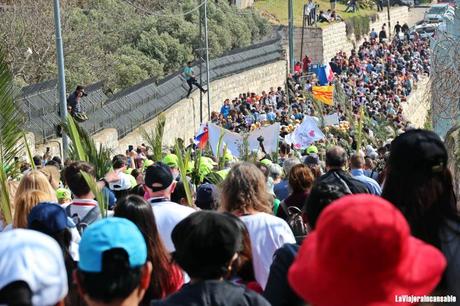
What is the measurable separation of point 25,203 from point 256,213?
124 cm

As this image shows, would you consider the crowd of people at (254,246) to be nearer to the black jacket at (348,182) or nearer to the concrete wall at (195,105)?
the black jacket at (348,182)

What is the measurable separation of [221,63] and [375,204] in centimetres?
4011

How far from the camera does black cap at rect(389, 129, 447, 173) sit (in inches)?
174

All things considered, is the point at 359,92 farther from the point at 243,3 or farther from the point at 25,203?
the point at 25,203

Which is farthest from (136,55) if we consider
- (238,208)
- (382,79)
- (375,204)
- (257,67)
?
(375,204)

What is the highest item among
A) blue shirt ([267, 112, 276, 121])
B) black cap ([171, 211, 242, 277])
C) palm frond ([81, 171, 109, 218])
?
black cap ([171, 211, 242, 277])

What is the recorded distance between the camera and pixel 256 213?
6094 millimetres

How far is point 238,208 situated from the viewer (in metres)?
6.20

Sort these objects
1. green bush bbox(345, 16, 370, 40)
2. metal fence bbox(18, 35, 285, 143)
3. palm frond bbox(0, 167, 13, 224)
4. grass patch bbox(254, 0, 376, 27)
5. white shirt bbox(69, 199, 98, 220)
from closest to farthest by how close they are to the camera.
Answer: white shirt bbox(69, 199, 98, 220), palm frond bbox(0, 167, 13, 224), metal fence bbox(18, 35, 285, 143), grass patch bbox(254, 0, 376, 27), green bush bbox(345, 16, 370, 40)

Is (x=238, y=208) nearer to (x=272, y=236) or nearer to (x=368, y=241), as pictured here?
(x=272, y=236)

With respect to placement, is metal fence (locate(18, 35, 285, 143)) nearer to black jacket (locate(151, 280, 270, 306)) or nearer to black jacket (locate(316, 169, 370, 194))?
black jacket (locate(316, 169, 370, 194))

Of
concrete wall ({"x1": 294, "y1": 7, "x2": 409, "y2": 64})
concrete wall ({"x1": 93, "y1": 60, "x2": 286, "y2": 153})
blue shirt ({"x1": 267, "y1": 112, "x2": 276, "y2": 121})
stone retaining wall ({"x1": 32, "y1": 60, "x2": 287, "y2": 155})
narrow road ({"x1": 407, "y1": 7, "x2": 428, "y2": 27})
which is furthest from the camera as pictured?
narrow road ({"x1": 407, "y1": 7, "x2": 428, "y2": 27})

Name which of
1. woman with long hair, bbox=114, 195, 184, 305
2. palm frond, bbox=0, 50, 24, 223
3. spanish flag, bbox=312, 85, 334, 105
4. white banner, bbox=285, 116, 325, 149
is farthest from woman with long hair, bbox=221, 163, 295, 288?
spanish flag, bbox=312, 85, 334, 105

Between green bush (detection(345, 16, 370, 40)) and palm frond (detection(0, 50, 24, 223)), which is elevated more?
palm frond (detection(0, 50, 24, 223))
